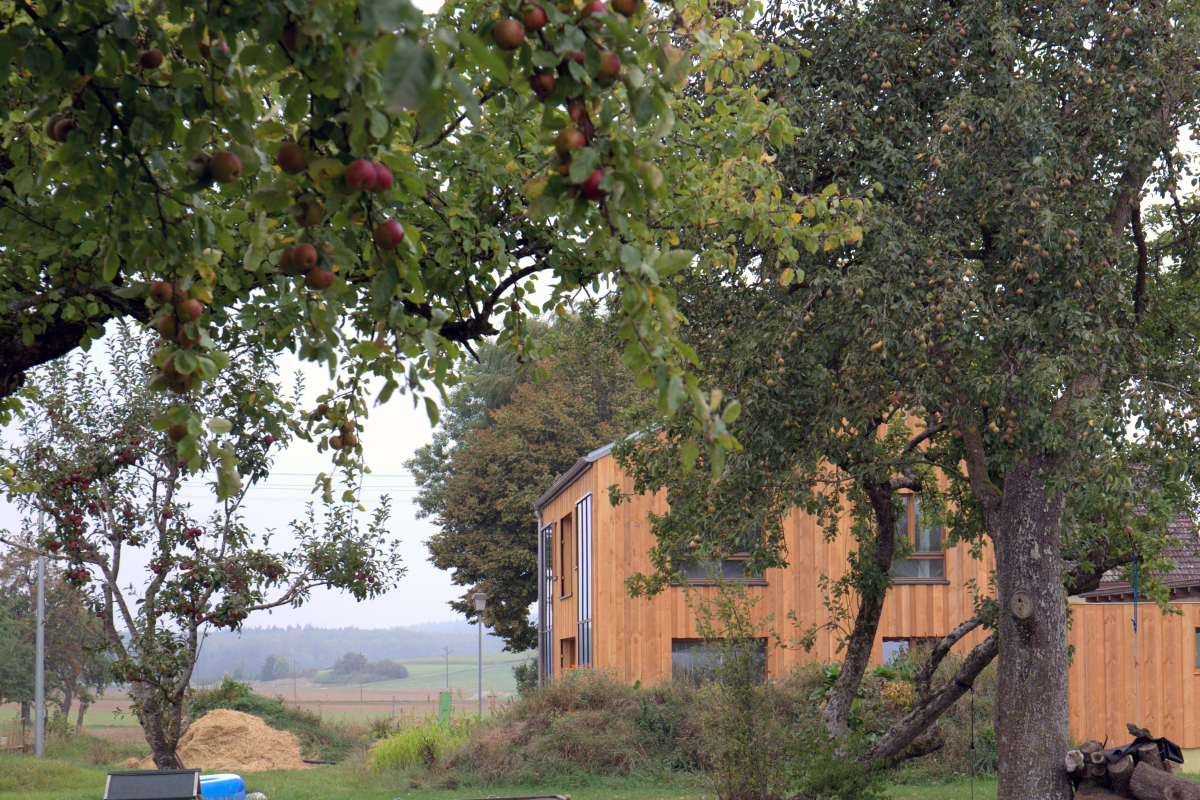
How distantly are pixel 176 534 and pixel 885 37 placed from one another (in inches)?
312

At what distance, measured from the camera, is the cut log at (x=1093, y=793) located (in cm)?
862

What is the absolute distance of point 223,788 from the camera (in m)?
12.8

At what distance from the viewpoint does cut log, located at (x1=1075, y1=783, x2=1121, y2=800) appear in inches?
340

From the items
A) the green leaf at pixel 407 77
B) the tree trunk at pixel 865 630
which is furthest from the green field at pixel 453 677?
the green leaf at pixel 407 77

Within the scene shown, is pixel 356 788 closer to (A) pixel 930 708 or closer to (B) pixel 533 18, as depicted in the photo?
(A) pixel 930 708

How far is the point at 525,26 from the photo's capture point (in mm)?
1716

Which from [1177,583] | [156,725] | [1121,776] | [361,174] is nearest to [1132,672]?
[1177,583]

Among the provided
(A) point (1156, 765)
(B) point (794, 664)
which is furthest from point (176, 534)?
(B) point (794, 664)

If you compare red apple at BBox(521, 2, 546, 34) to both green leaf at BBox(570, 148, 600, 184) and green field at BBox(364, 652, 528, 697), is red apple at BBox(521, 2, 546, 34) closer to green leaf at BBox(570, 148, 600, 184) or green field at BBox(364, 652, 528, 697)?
green leaf at BBox(570, 148, 600, 184)

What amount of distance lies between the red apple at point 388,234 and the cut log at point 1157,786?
9.53 metres

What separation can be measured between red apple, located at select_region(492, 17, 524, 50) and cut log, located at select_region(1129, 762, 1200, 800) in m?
9.69

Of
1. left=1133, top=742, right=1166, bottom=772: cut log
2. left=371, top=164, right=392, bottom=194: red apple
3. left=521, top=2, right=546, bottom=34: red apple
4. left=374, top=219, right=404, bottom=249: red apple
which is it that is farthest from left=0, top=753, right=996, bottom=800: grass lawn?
left=521, top=2, right=546, bottom=34: red apple

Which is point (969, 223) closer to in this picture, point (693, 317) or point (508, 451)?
point (693, 317)

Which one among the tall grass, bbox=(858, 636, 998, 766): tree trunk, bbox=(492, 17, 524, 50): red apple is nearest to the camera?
bbox=(492, 17, 524, 50): red apple
